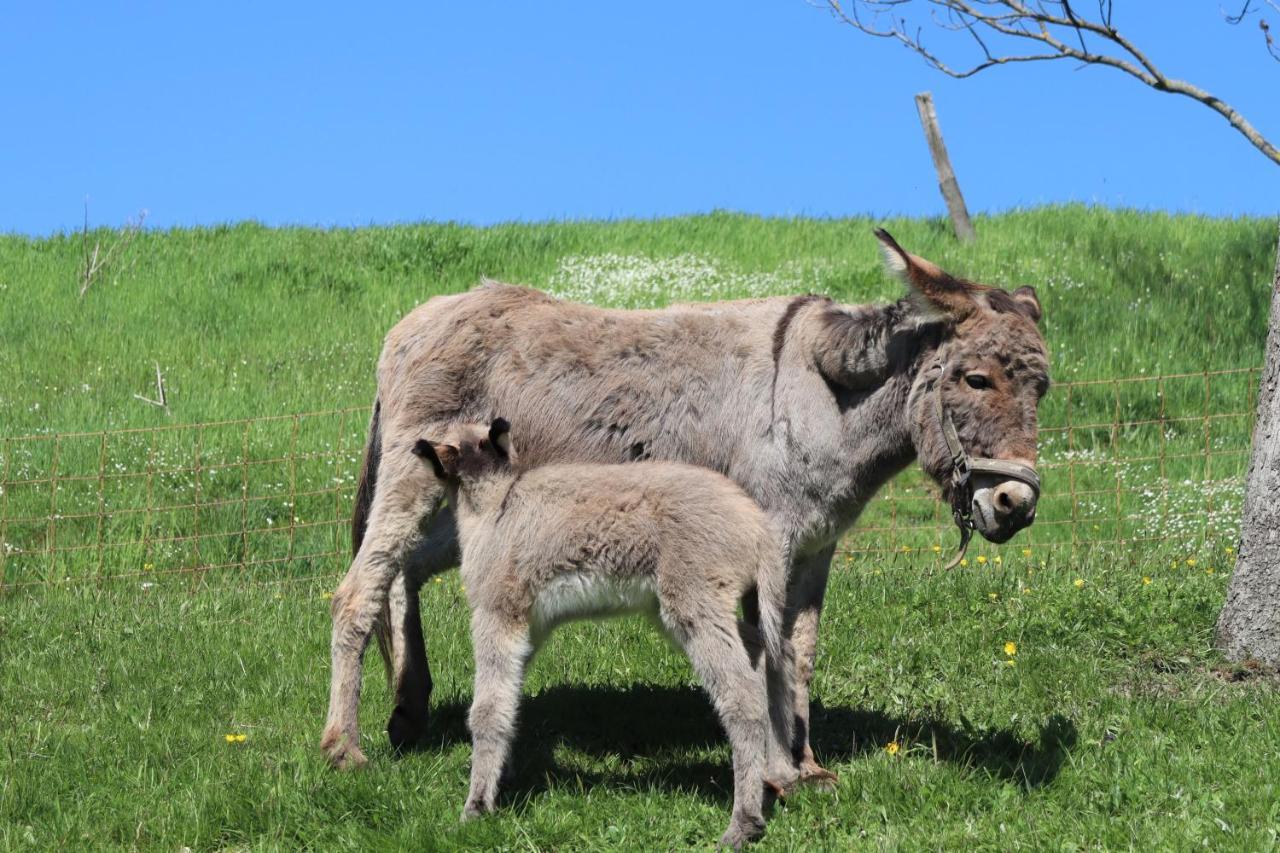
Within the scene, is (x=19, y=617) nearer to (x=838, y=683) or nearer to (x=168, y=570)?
(x=168, y=570)

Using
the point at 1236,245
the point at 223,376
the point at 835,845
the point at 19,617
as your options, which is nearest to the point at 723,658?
the point at 835,845

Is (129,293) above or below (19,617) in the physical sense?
above

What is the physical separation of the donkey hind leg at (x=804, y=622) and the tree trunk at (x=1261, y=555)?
2402 millimetres

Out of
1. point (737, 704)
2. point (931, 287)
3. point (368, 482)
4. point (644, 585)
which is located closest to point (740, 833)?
point (737, 704)

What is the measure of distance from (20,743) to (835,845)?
384cm

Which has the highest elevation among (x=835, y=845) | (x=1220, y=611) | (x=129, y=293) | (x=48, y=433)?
(x=129, y=293)

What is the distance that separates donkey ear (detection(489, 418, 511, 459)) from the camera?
5203mm

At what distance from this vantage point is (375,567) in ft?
19.1

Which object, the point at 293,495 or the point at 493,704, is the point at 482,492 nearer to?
the point at 493,704

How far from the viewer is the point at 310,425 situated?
13.4 metres

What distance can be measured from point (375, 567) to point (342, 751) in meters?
0.80

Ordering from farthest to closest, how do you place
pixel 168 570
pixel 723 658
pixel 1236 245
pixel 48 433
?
pixel 1236 245
pixel 48 433
pixel 168 570
pixel 723 658

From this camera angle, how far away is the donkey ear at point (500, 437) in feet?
17.1

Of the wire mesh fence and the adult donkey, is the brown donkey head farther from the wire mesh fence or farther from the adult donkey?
the wire mesh fence
